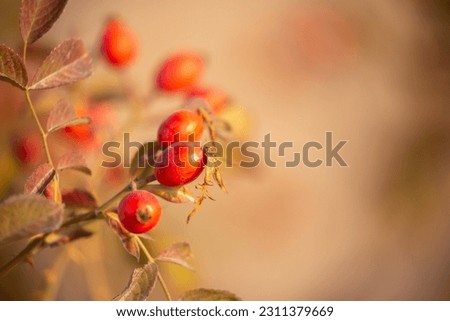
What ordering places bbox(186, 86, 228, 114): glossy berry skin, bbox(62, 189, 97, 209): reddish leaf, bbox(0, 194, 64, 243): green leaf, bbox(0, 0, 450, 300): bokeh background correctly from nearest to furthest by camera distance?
bbox(0, 194, 64, 243): green leaf, bbox(62, 189, 97, 209): reddish leaf, bbox(186, 86, 228, 114): glossy berry skin, bbox(0, 0, 450, 300): bokeh background

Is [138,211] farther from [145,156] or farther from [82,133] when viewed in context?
[82,133]

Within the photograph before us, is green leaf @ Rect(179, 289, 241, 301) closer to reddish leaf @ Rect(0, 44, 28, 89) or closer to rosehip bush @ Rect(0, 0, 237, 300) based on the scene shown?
rosehip bush @ Rect(0, 0, 237, 300)

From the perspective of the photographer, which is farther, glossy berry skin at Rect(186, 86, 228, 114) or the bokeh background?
the bokeh background

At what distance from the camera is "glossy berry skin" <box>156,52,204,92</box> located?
1.65ft

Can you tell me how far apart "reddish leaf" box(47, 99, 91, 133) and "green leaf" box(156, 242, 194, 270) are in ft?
0.36

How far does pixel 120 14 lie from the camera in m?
0.65

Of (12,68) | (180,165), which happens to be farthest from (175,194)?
(12,68)

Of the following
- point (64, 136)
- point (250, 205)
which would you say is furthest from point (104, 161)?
point (250, 205)

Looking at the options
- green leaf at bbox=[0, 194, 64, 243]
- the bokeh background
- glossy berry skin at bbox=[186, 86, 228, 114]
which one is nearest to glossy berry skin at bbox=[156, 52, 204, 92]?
glossy berry skin at bbox=[186, 86, 228, 114]

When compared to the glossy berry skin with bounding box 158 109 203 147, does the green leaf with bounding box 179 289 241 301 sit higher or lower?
lower

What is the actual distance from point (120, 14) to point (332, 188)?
0.37 meters

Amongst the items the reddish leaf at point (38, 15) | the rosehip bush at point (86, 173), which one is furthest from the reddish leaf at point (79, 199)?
the reddish leaf at point (38, 15)

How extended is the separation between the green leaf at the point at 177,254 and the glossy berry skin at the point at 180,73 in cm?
18

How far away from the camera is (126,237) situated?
1.20 ft
